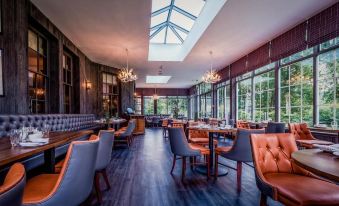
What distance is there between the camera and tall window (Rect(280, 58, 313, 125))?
521 cm

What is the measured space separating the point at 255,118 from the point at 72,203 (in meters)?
7.29

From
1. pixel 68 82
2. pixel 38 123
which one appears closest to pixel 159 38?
pixel 68 82

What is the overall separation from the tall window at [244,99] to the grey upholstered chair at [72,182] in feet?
24.3

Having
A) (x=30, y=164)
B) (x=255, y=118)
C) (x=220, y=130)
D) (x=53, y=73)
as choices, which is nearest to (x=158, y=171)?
(x=220, y=130)

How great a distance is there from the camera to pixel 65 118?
5109 millimetres

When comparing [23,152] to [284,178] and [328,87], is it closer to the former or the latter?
[284,178]

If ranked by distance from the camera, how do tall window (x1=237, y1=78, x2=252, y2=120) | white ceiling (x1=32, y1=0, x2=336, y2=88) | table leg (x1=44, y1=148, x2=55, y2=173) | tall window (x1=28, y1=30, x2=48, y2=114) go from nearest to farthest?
table leg (x1=44, y1=148, x2=55, y2=173), white ceiling (x1=32, y1=0, x2=336, y2=88), tall window (x1=28, y1=30, x2=48, y2=114), tall window (x1=237, y1=78, x2=252, y2=120)

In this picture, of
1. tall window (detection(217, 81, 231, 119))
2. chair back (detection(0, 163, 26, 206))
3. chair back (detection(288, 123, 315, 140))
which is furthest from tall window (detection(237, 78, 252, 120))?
chair back (detection(0, 163, 26, 206))

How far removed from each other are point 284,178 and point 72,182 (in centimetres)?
176

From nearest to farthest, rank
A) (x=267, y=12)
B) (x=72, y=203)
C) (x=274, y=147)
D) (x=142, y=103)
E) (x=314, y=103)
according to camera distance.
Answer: (x=72, y=203)
(x=274, y=147)
(x=267, y=12)
(x=314, y=103)
(x=142, y=103)

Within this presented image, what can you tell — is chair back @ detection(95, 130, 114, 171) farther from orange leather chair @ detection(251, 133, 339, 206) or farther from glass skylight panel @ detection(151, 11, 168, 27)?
glass skylight panel @ detection(151, 11, 168, 27)

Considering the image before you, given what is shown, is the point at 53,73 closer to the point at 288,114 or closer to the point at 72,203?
the point at 72,203

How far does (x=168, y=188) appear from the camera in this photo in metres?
3.21

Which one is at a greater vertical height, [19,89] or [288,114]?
[19,89]
